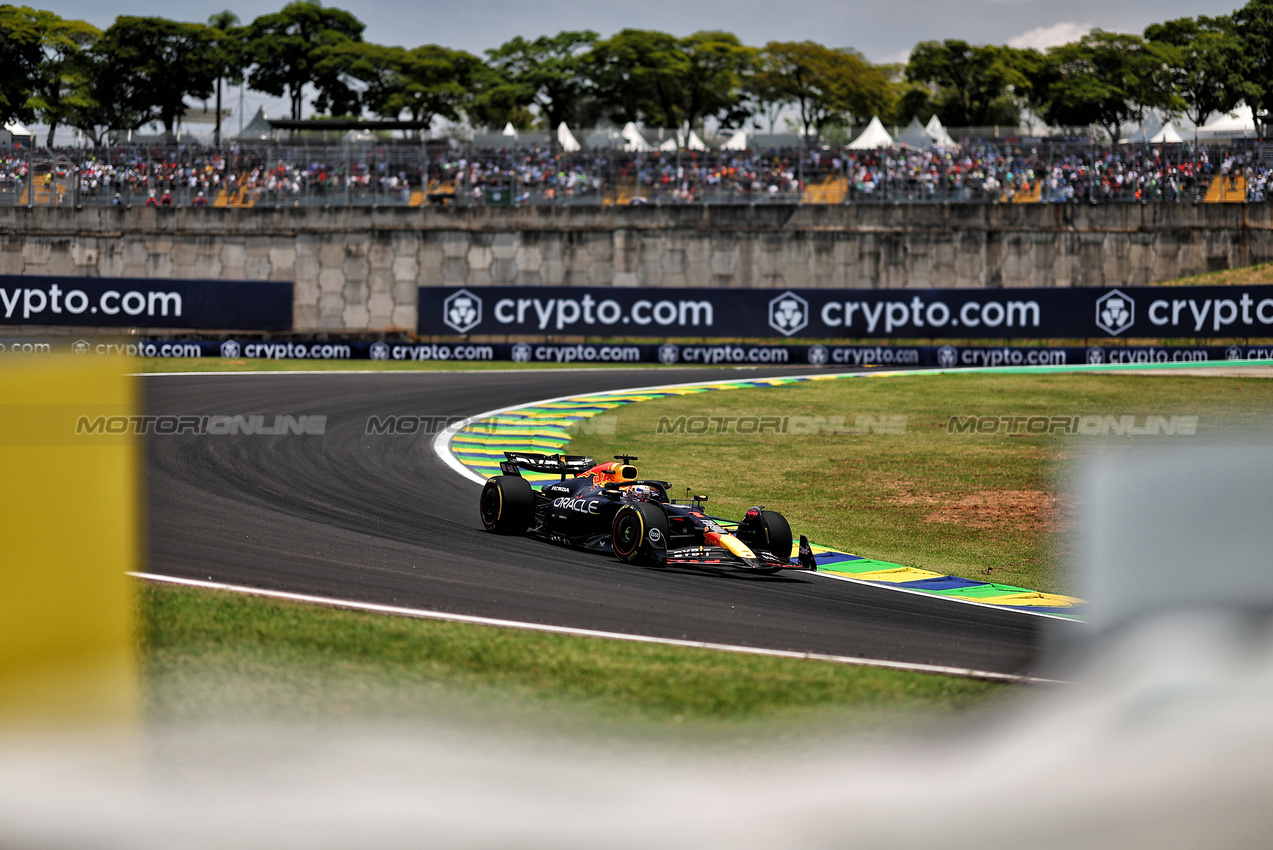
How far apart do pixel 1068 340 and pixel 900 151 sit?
9.32m

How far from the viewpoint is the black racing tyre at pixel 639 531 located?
955cm

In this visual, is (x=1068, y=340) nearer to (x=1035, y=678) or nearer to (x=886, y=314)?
(x=886, y=314)

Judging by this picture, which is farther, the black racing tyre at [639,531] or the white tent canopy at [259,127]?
the white tent canopy at [259,127]

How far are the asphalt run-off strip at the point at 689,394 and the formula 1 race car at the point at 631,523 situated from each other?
72cm

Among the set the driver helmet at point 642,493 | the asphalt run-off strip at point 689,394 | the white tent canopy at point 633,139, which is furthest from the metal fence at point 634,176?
the driver helmet at point 642,493

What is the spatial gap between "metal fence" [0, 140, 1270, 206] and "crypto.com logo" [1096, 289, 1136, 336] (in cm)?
558

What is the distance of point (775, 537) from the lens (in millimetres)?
9719

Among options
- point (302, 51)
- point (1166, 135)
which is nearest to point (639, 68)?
point (302, 51)

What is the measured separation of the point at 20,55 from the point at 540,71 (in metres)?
31.3

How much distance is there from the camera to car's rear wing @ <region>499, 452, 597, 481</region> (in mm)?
11430

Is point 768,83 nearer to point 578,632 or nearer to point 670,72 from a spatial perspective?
point 670,72

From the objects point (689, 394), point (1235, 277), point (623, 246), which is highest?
point (623, 246)

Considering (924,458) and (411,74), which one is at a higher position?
(411,74)

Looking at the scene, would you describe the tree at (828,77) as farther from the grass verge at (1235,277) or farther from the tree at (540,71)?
the grass verge at (1235,277)
